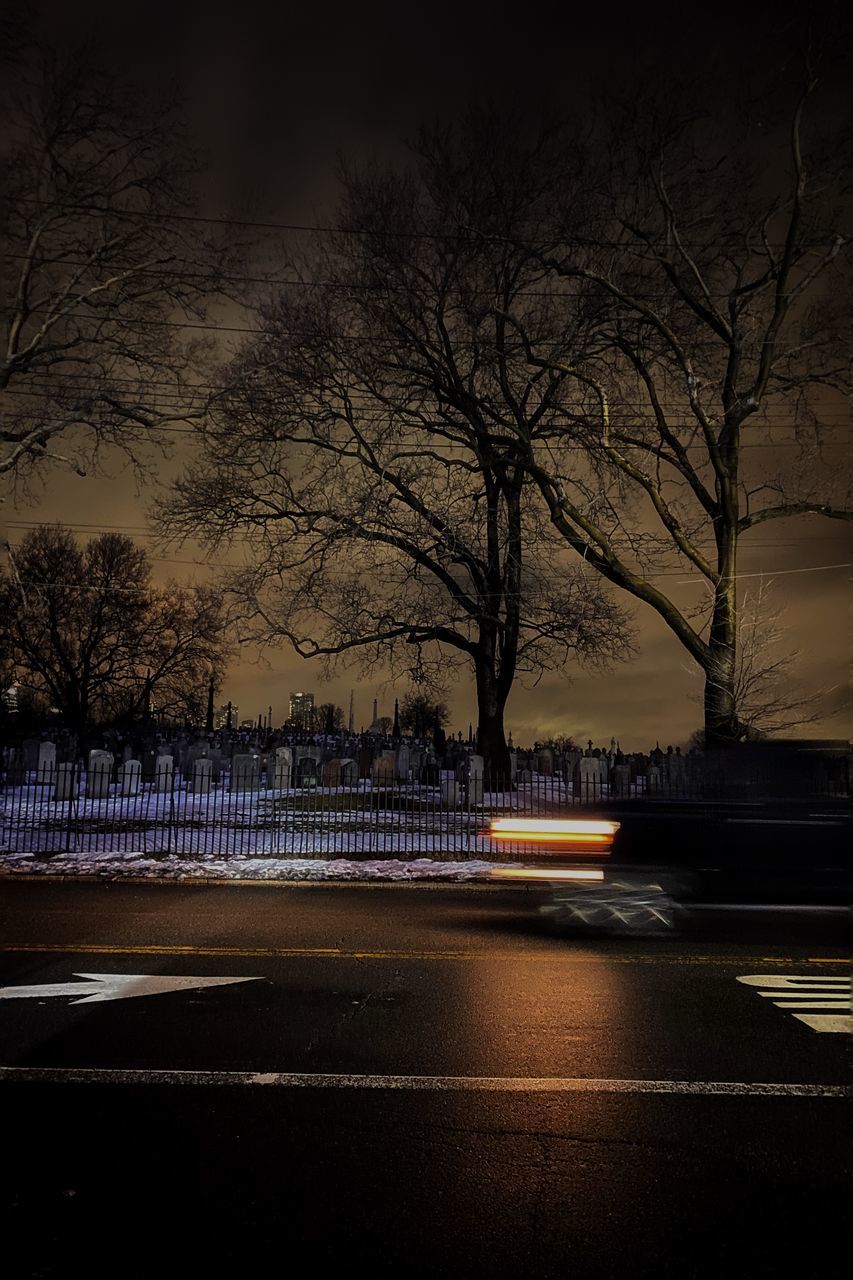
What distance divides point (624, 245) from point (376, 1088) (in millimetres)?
23463

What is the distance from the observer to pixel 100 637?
48.8 metres

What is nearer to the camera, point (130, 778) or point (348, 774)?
point (130, 778)

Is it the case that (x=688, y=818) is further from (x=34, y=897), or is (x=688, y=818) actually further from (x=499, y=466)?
(x=499, y=466)

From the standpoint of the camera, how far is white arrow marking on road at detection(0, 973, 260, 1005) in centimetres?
676

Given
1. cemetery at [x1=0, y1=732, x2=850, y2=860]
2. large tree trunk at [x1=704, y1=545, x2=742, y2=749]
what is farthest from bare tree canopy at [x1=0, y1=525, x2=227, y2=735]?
large tree trunk at [x1=704, y1=545, x2=742, y2=749]

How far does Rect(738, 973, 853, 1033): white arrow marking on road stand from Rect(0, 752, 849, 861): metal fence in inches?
216

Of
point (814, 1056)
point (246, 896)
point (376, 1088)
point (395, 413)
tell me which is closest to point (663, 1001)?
point (814, 1056)

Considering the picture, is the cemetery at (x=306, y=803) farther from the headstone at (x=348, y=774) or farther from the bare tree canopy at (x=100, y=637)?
the bare tree canopy at (x=100, y=637)

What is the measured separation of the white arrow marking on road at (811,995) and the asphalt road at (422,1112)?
4 centimetres

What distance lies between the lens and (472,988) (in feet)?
23.5

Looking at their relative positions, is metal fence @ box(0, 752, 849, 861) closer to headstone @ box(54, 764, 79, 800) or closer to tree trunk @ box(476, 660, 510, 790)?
headstone @ box(54, 764, 79, 800)

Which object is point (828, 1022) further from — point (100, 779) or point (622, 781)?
point (100, 779)

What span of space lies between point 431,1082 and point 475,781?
56.4 ft

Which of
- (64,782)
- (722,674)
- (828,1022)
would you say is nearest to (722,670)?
(722,674)
